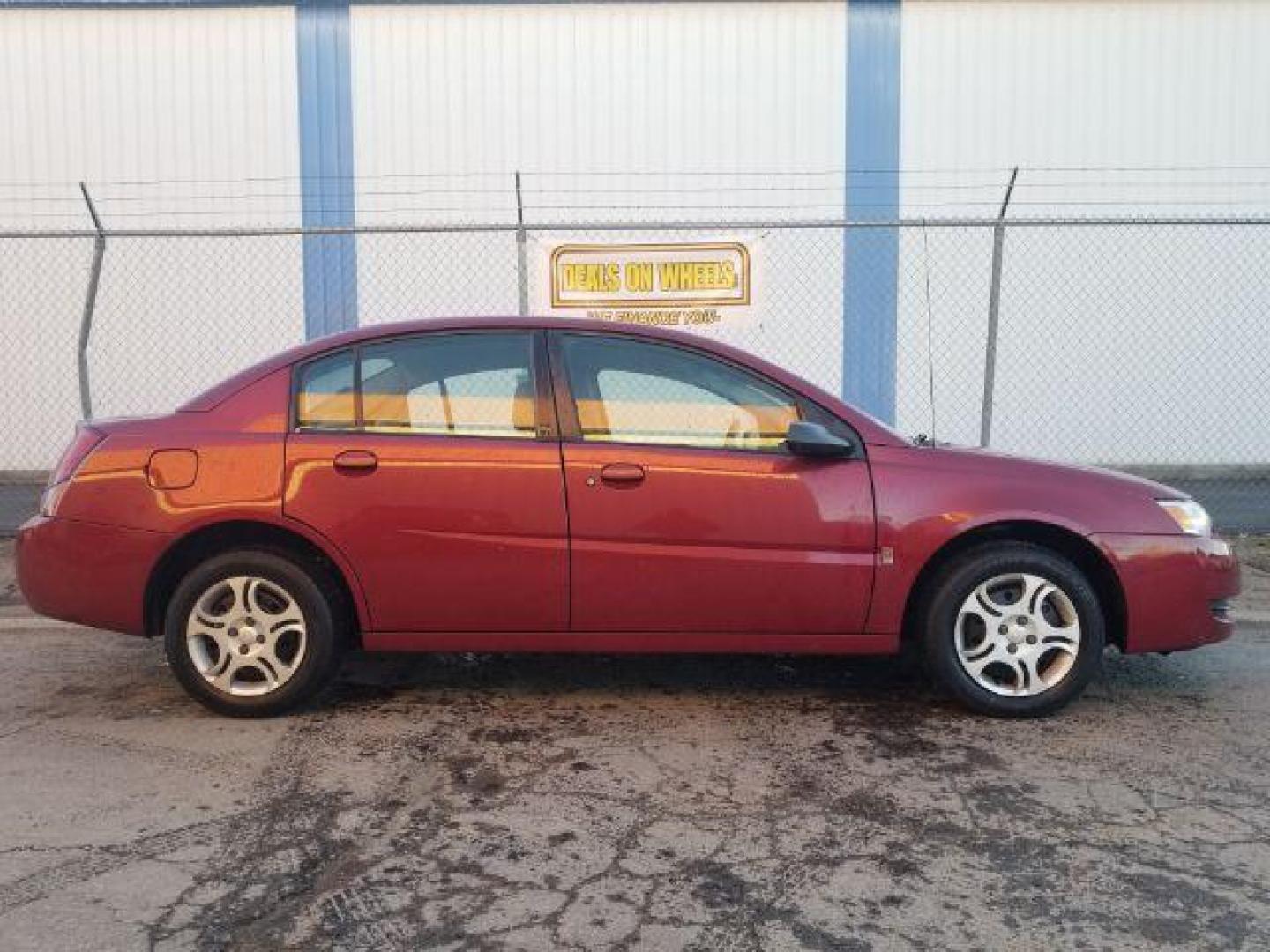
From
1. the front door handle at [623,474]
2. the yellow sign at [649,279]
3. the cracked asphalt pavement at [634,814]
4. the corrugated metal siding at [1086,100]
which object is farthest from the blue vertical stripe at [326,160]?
the front door handle at [623,474]

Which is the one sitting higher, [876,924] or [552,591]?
[552,591]

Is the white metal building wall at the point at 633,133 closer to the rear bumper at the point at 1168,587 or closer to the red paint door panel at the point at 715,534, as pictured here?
the rear bumper at the point at 1168,587

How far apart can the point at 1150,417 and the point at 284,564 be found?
990 centimetres

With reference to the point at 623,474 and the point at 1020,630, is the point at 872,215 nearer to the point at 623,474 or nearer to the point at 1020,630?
the point at 1020,630

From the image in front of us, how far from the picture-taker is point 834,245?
38.7ft

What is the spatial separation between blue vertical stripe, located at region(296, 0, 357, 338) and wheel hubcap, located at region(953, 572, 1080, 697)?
854cm

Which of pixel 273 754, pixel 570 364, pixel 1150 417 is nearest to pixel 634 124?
pixel 1150 417

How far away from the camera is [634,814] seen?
11.9 feet

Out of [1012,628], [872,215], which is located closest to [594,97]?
[872,215]

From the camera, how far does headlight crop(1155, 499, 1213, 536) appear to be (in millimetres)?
4520

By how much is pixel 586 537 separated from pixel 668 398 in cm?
64

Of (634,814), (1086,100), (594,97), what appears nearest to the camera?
(634,814)

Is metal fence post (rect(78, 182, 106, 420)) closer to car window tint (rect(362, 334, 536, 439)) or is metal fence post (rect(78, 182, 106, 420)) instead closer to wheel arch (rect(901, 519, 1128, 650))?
car window tint (rect(362, 334, 536, 439))

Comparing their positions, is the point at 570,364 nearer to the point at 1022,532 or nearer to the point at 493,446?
the point at 493,446
